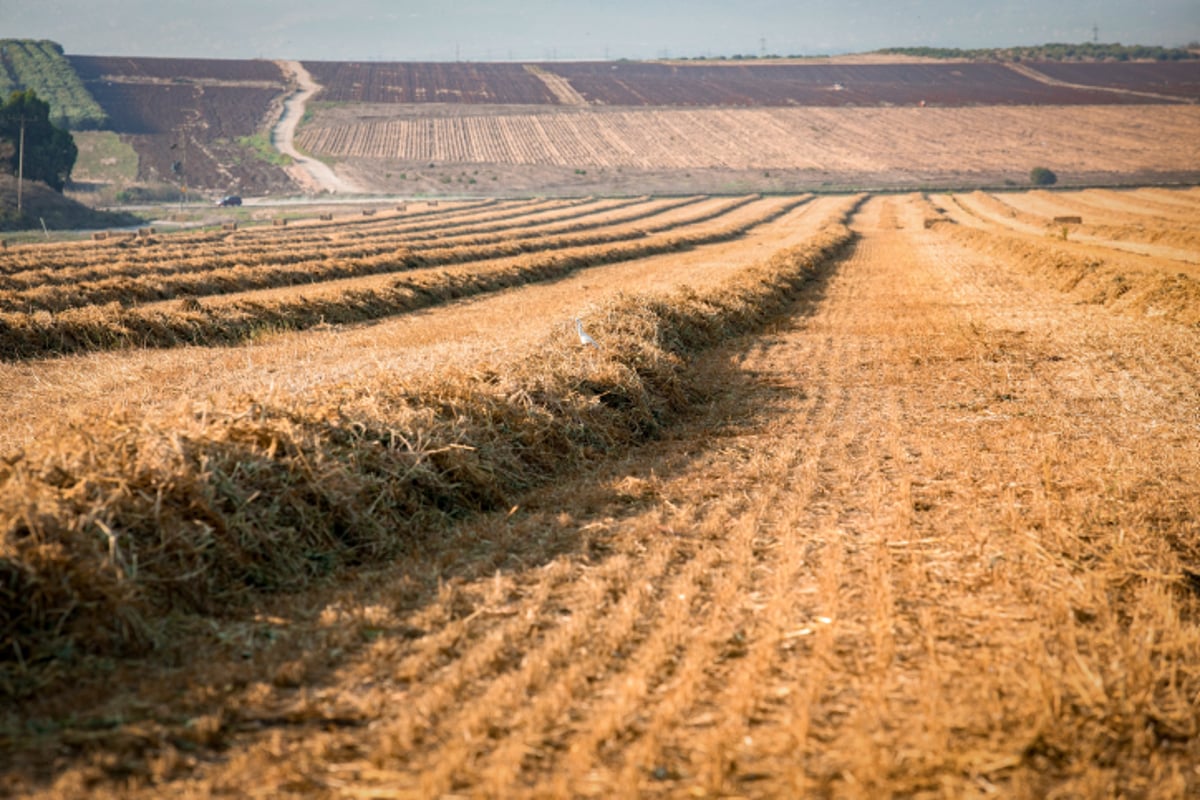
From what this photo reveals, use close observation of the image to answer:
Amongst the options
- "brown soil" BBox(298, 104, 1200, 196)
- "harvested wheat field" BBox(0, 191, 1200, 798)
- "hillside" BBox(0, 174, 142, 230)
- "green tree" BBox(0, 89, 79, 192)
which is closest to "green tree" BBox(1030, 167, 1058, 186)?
"brown soil" BBox(298, 104, 1200, 196)

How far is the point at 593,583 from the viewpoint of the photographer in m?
6.04

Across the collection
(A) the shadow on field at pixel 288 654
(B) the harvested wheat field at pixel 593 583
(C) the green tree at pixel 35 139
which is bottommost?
(A) the shadow on field at pixel 288 654

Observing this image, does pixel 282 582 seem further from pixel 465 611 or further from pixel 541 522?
pixel 541 522

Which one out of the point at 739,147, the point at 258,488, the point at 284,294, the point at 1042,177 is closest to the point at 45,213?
the point at 284,294

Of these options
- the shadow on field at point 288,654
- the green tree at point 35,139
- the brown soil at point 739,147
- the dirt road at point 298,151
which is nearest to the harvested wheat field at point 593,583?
the shadow on field at point 288,654

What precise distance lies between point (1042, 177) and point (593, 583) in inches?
3258

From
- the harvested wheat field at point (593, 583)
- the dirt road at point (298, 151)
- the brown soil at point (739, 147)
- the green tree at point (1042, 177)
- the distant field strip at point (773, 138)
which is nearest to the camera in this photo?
the harvested wheat field at point (593, 583)

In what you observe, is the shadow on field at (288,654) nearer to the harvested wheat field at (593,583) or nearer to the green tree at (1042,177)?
the harvested wheat field at (593,583)

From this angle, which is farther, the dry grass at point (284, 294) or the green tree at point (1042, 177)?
the green tree at point (1042, 177)

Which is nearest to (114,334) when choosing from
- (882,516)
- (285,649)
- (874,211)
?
(285,649)

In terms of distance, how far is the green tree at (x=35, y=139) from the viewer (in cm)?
5425

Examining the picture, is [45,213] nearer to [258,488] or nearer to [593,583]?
[258,488]

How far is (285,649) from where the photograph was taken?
515 cm

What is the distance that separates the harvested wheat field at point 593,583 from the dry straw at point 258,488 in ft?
0.09
